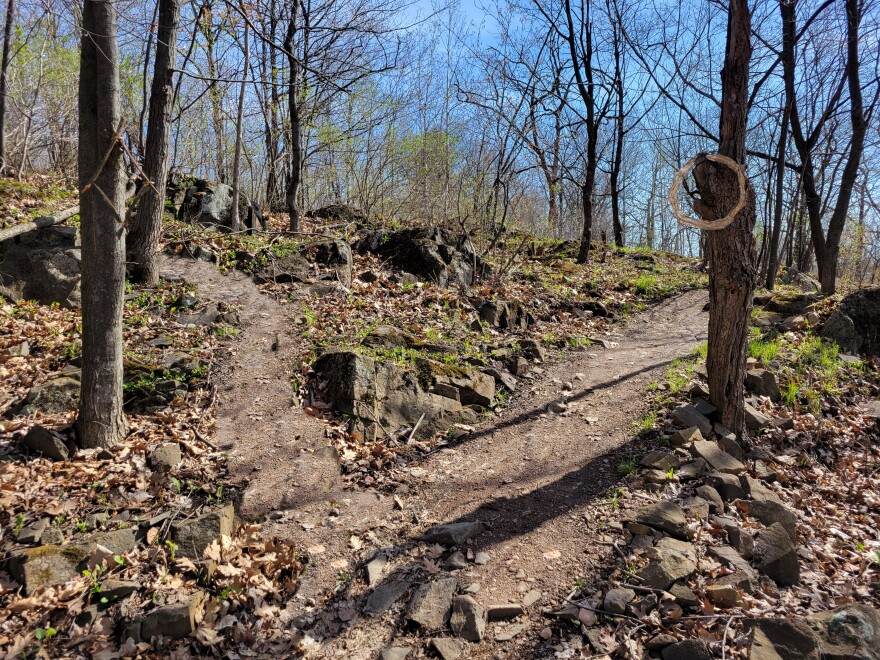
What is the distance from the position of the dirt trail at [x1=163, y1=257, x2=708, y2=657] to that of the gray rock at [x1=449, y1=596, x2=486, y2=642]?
0.16 meters

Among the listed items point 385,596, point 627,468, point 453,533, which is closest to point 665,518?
point 627,468

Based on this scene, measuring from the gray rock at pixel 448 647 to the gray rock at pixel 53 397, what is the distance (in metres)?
4.10

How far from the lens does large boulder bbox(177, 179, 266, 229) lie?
10141 millimetres

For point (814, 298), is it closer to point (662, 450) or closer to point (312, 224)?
point (662, 450)

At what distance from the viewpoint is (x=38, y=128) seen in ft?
44.2

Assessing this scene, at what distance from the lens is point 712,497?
174 inches

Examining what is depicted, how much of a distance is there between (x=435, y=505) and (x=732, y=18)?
5.57 metres

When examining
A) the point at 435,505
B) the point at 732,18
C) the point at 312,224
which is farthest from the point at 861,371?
the point at 312,224

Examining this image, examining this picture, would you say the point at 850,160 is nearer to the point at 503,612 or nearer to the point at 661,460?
the point at 661,460

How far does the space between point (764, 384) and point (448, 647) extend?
218 inches

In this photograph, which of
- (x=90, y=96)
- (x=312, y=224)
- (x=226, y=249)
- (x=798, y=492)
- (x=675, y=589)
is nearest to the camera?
(x=675, y=589)

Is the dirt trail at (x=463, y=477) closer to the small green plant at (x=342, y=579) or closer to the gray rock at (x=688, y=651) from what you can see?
the small green plant at (x=342, y=579)

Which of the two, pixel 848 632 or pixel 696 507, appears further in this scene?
pixel 696 507

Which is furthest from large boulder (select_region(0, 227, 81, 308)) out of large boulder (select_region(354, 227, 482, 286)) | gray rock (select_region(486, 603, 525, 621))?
gray rock (select_region(486, 603, 525, 621))
